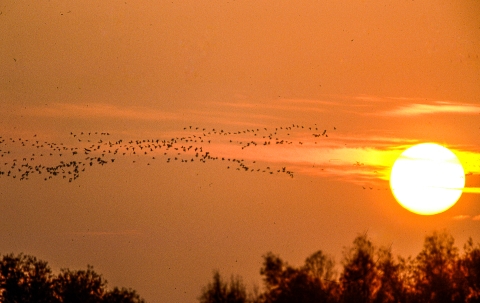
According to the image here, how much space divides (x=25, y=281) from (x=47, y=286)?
3.03 metres

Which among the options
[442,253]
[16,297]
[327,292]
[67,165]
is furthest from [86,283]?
[442,253]

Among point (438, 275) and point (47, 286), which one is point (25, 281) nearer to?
point (47, 286)

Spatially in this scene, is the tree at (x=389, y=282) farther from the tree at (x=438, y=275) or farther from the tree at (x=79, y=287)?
the tree at (x=79, y=287)

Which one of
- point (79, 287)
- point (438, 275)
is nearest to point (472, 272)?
point (438, 275)

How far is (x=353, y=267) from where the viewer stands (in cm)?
8738

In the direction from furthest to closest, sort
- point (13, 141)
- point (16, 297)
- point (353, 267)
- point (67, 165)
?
point (16, 297)
point (353, 267)
point (67, 165)
point (13, 141)

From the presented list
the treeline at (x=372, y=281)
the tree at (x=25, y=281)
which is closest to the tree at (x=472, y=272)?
the treeline at (x=372, y=281)

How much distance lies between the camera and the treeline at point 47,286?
9488cm

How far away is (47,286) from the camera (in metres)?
96.6

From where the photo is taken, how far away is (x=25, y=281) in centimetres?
9775

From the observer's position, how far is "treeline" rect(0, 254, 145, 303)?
94.9 meters

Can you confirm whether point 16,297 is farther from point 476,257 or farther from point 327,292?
point 476,257

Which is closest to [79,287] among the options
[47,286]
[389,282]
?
[47,286]

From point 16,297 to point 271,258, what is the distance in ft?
93.2
